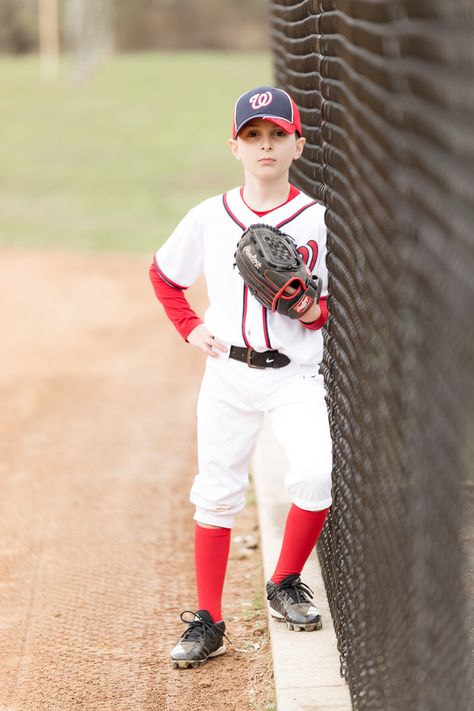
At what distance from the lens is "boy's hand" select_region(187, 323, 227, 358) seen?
12.7ft

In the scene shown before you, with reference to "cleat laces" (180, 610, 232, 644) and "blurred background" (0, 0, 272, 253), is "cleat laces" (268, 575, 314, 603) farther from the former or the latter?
"blurred background" (0, 0, 272, 253)

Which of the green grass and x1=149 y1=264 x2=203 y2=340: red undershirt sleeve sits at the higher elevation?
x1=149 y1=264 x2=203 y2=340: red undershirt sleeve

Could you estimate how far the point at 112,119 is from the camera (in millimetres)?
28438

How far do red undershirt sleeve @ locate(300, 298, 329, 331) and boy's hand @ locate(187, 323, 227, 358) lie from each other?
0.29 m

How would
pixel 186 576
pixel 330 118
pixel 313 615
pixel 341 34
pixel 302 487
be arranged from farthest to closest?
pixel 186 576, pixel 313 615, pixel 302 487, pixel 330 118, pixel 341 34

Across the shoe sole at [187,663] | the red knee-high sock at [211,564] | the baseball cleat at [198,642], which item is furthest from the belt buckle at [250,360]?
the shoe sole at [187,663]

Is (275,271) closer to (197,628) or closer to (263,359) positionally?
(263,359)

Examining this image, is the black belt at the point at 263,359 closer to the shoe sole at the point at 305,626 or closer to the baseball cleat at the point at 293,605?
the baseball cleat at the point at 293,605

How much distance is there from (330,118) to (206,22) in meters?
43.9

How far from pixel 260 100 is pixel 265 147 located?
14 cm

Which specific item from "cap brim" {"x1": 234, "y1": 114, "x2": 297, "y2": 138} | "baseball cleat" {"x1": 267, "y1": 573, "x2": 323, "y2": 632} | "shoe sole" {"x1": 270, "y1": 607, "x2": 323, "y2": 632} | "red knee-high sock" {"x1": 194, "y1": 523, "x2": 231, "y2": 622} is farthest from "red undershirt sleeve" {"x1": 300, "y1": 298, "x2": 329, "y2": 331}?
"shoe sole" {"x1": 270, "y1": 607, "x2": 323, "y2": 632}

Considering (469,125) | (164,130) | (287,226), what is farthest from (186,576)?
(164,130)

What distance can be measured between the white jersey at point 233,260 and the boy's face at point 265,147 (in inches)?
5.7

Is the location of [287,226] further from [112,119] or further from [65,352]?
[112,119]
